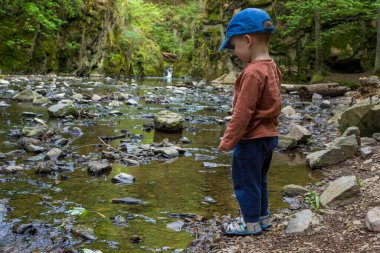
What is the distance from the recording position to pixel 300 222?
2.86m

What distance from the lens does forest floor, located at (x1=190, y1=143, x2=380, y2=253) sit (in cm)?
240

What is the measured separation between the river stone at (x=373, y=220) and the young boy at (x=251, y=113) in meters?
0.72

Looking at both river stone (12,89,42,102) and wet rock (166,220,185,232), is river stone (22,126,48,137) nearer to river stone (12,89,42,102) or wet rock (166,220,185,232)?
wet rock (166,220,185,232)

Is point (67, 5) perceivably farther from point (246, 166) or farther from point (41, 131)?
point (246, 166)

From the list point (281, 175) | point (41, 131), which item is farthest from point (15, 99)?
point (281, 175)

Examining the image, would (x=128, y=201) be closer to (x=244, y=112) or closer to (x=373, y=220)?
(x=244, y=112)

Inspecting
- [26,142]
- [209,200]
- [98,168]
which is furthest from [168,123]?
[209,200]

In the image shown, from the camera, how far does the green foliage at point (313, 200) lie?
324 centimetres

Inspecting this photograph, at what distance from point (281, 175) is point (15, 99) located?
7763 millimetres

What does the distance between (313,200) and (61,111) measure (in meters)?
5.84

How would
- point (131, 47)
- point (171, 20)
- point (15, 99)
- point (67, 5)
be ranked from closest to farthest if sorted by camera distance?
point (15, 99) → point (67, 5) → point (131, 47) → point (171, 20)

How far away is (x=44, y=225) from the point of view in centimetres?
285

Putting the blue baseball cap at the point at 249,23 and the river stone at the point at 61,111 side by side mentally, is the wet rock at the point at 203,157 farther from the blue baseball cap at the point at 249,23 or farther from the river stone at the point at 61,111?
the river stone at the point at 61,111

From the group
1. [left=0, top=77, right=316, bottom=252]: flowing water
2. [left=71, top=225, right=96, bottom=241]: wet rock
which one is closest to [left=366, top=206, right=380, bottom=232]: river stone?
[left=0, top=77, right=316, bottom=252]: flowing water
